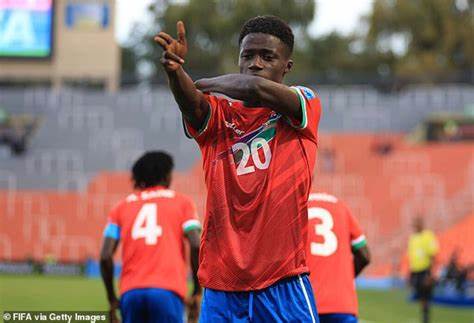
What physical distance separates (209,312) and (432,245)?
15.4 metres

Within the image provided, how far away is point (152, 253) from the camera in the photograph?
7.51 meters

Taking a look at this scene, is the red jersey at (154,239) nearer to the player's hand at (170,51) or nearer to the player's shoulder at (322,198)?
the player's shoulder at (322,198)

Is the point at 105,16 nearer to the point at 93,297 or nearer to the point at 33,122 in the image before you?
the point at 33,122

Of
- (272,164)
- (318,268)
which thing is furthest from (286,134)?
(318,268)

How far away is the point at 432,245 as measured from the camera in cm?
1944

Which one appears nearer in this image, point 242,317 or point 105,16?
point 242,317

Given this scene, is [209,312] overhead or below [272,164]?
below

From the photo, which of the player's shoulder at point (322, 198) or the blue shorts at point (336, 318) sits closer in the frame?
the blue shorts at point (336, 318)

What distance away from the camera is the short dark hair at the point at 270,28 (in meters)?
4.57

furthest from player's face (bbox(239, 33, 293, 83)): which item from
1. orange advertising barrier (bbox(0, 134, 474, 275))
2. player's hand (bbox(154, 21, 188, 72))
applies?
orange advertising barrier (bbox(0, 134, 474, 275))

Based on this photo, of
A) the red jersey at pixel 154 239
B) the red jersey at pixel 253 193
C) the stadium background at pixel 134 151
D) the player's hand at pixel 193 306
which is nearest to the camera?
the red jersey at pixel 253 193

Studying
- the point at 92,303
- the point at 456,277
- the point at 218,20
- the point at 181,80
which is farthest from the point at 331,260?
the point at 218,20

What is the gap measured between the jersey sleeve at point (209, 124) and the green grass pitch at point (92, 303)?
10.7 metres

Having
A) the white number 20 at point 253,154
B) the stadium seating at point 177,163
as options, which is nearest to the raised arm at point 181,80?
the white number 20 at point 253,154
